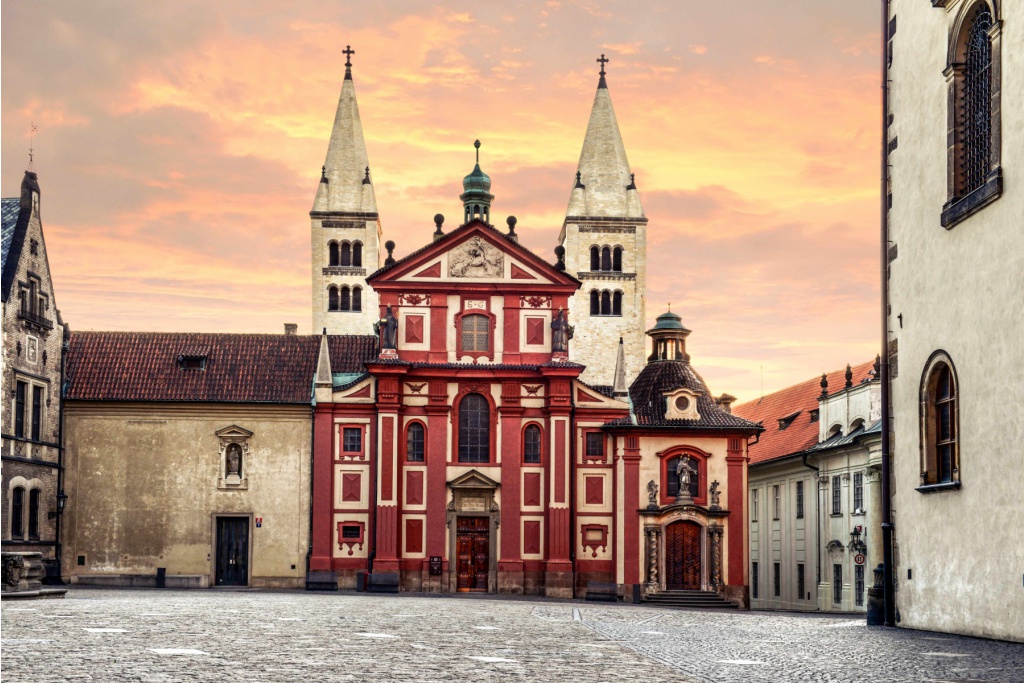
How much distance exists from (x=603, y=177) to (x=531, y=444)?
4560 cm

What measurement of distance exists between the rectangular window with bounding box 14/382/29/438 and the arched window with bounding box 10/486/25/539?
2011mm

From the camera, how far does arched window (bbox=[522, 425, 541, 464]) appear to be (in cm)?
5247

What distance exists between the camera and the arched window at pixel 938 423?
2292 cm

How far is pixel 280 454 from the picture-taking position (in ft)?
171

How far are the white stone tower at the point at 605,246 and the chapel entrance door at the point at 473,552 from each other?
137 feet

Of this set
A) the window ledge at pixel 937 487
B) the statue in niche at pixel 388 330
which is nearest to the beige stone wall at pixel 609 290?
the statue in niche at pixel 388 330

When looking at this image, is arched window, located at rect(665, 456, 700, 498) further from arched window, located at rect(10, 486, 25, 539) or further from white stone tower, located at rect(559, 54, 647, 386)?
white stone tower, located at rect(559, 54, 647, 386)

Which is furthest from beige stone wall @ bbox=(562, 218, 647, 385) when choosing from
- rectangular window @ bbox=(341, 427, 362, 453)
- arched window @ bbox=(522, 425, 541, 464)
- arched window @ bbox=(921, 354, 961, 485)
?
arched window @ bbox=(921, 354, 961, 485)

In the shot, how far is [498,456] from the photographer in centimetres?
5228

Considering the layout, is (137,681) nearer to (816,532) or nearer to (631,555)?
(631,555)

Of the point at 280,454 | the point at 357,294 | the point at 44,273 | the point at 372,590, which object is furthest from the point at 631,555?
the point at 357,294

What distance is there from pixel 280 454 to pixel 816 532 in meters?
22.1

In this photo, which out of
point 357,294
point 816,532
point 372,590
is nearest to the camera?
point 372,590

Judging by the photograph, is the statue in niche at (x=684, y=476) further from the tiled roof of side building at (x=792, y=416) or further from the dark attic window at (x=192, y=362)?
the dark attic window at (x=192, y=362)
